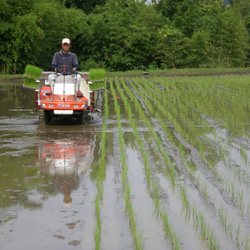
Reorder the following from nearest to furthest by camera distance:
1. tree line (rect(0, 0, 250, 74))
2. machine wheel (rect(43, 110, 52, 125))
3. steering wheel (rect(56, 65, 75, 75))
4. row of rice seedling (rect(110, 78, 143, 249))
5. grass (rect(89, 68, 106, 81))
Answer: row of rice seedling (rect(110, 78, 143, 249)), machine wheel (rect(43, 110, 52, 125)), steering wheel (rect(56, 65, 75, 75)), grass (rect(89, 68, 106, 81)), tree line (rect(0, 0, 250, 74))

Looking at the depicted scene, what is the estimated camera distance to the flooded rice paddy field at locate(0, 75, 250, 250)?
16.7 feet

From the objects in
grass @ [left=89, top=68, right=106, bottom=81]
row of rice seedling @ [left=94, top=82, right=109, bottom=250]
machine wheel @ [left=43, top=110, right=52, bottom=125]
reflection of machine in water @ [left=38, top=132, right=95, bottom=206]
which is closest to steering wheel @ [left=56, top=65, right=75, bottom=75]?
machine wheel @ [left=43, top=110, right=52, bottom=125]

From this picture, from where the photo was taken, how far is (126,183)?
699 centimetres

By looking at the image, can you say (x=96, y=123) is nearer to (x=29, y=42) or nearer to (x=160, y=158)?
(x=160, y=158)

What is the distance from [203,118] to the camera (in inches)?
528

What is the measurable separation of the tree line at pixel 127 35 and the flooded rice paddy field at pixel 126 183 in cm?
2372

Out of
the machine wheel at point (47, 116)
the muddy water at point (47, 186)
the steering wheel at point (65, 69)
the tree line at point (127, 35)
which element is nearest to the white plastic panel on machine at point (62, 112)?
the muddy water at point (47, 186)

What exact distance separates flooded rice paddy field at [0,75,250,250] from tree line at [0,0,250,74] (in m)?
23.7

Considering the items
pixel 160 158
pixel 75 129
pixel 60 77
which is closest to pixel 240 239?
pixel 160 158

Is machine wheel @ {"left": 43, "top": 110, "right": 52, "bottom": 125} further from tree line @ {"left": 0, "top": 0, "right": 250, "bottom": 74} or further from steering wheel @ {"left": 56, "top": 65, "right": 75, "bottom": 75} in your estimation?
tree line @ {"left": 0, "top": 0, "right": 250, "bottom": 74}

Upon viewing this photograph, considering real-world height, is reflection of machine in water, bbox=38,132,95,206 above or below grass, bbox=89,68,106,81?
below

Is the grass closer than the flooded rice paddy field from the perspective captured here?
No

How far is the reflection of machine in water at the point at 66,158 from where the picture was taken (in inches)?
277

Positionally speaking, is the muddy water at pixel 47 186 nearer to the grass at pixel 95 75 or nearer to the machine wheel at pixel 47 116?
the machine wheel at pixel 47 116
